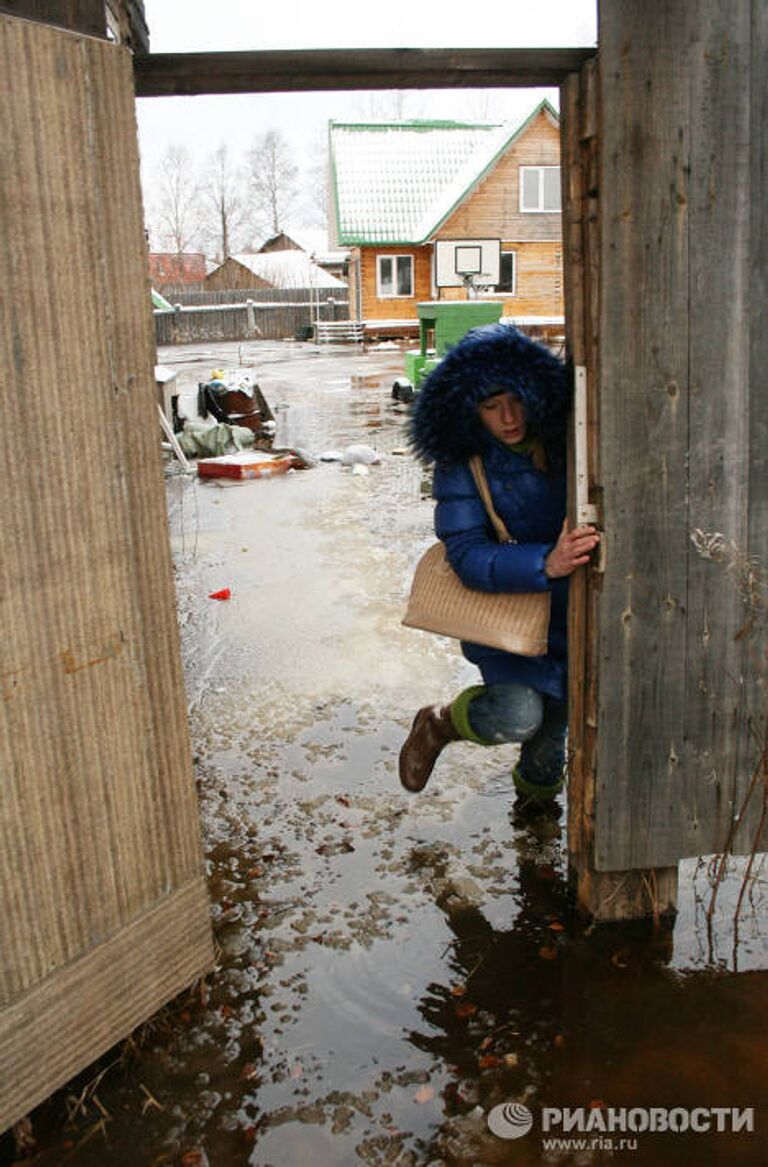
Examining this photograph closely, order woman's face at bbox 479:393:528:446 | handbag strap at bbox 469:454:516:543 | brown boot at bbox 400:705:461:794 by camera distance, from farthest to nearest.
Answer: brown boot at bbox 400:705:461:794 < handbag strap at bbox 469:454:516:543 < woman's face at bbox 479:393:528:446

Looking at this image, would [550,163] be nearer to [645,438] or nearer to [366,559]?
[366,559]

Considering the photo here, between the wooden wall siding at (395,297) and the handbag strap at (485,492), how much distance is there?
34171mm

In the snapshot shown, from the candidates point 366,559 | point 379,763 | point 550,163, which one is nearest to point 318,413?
point 366,559

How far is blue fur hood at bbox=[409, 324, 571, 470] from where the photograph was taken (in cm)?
305

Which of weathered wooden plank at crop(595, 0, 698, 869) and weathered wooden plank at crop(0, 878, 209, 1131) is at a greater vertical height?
weathered wooden plank at crop(595, 0, 698, 869)

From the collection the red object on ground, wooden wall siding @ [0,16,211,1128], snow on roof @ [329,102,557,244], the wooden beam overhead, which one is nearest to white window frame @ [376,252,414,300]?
snow on roof @ [329,102,557,244]

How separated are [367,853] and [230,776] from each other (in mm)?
868

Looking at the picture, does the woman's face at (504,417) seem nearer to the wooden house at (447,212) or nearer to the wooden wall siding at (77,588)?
the wooden wall siding at (77,588)

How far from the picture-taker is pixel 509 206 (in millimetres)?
34312

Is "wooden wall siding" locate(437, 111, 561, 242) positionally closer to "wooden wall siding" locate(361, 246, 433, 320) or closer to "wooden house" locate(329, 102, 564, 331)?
"wooden house" locate(329, 102, 564, 331)

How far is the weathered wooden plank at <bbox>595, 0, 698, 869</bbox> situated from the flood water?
1.36 ft

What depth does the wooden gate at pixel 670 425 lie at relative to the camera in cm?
262

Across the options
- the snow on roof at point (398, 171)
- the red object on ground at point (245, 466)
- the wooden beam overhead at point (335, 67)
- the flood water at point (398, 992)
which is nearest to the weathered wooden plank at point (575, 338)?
the wooden beam overhead at point (335, 67)

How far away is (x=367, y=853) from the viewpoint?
12.2ft
